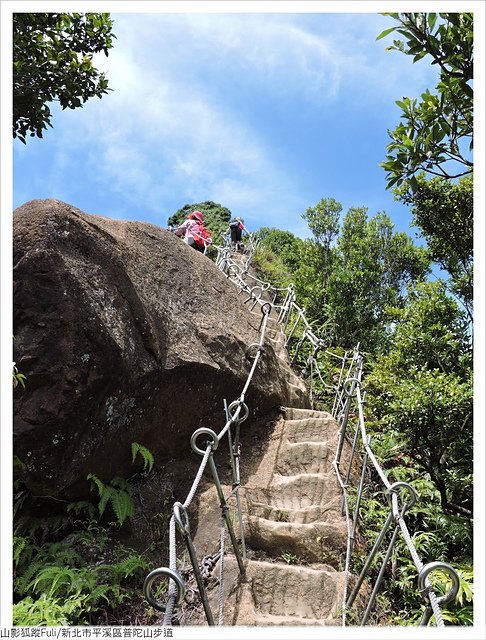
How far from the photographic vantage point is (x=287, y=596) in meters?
3.47

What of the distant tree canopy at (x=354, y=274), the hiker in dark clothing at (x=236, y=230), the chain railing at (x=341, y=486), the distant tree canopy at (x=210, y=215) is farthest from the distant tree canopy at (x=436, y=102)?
the distant tree canopy at (x=210, y=215)

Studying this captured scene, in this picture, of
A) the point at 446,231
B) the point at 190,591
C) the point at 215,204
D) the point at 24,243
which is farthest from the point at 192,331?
the point at 215,204

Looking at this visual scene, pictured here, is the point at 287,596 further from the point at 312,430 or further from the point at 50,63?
the point at 50,63

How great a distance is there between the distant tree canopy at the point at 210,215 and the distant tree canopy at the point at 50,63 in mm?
16078

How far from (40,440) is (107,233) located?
189cm

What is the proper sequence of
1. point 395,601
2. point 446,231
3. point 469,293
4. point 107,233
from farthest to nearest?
point 446,231 < point 469,293 < point 107,233 < point 395,601

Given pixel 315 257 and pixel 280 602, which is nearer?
pixel 280 602

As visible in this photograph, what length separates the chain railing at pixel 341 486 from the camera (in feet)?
5.84

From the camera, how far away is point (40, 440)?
12.5ft

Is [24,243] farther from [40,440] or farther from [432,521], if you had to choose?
[432,521]

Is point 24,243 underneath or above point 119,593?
above

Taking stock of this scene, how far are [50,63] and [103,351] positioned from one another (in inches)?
127

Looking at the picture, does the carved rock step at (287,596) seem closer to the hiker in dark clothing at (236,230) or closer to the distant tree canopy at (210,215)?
the hiker in dark clothing at (236,230)

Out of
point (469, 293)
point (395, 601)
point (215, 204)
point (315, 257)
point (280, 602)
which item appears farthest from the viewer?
point (215, 204)
